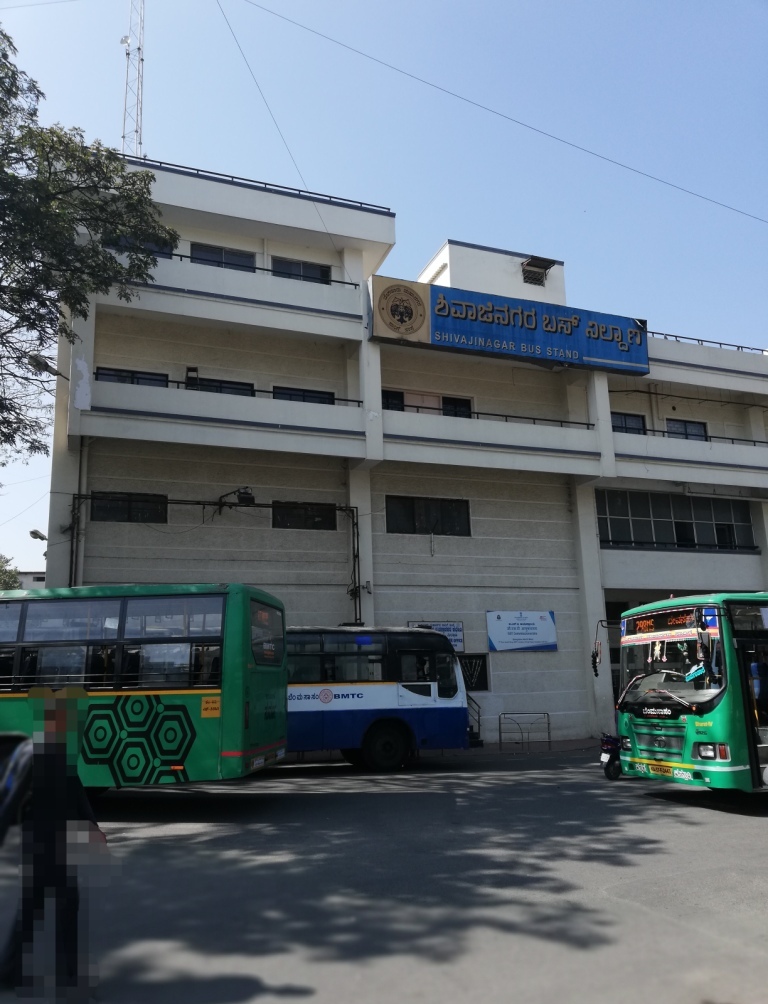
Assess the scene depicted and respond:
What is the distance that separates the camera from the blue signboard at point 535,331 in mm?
21422

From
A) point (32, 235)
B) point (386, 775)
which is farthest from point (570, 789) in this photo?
point (32, 235)

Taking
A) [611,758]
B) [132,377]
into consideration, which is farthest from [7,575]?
[611,758]

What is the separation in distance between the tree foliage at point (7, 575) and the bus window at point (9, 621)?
150ft

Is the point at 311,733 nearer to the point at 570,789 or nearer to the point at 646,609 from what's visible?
the point at 570,789

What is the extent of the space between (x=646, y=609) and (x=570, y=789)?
2.85 meters

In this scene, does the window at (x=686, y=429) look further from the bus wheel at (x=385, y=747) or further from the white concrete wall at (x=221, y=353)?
the bus wheel at (x=385, y=747)

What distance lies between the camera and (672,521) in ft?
81.7

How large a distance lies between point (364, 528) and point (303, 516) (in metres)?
1.61

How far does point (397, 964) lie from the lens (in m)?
4.58

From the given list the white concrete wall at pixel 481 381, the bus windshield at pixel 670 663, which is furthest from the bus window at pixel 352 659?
the white concrete wall at pixel 481 381

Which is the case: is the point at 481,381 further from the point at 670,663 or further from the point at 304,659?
the point at 670,663

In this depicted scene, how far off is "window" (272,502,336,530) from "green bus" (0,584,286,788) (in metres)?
9.34

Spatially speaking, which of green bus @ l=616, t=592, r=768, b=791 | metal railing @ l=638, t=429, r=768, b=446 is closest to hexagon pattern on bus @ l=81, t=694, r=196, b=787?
green bus @ l=616, t=592, r=768, b=791

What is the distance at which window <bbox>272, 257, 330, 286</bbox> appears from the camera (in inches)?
855
